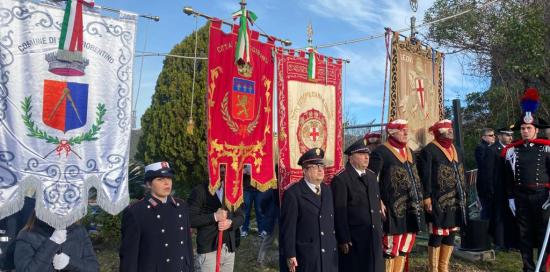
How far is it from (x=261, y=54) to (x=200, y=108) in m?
5.56

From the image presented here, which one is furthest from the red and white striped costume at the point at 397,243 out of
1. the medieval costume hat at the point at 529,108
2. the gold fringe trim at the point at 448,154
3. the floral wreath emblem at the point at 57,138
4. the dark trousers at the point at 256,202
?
the floral wreath emblem at the point at 57,138

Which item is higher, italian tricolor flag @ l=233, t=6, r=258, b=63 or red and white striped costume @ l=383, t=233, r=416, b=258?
italian tricolor flag @ l=233, t=6, r=258, b=63

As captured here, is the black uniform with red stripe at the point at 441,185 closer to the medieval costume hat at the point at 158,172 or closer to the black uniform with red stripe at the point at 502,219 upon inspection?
the black uniform with red stripe at the point at 502,219

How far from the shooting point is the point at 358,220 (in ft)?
16.3

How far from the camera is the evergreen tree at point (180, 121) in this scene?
1130 centimetres

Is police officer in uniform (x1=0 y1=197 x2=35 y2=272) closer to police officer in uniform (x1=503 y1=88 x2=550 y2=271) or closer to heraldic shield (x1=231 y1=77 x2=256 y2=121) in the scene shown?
heraldic shield (x1=231 y1=77 x2=256 y2=121)

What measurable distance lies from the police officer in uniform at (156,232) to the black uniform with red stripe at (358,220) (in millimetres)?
1691

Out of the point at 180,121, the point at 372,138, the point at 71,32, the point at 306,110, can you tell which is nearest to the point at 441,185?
the point at 372,138

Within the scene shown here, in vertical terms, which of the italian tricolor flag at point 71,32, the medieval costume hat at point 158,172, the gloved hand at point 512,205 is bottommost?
the gloved hand at point 512,205

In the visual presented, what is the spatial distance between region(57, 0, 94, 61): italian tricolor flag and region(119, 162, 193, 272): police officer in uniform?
128 centimetres

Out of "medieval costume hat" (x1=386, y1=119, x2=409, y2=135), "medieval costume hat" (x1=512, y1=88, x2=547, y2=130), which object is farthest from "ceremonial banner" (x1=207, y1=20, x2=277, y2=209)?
"medieval costume hat" (x1=512, y1=88, x2=547, y2=130)

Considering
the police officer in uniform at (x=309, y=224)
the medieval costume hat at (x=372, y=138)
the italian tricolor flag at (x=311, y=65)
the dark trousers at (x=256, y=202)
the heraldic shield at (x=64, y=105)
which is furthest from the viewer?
the dark trousers at (x=256, y=202)

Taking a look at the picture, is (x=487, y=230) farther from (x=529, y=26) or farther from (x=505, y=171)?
(x=529, y=26)

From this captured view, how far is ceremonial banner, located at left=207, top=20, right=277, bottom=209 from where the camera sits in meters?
5.18
